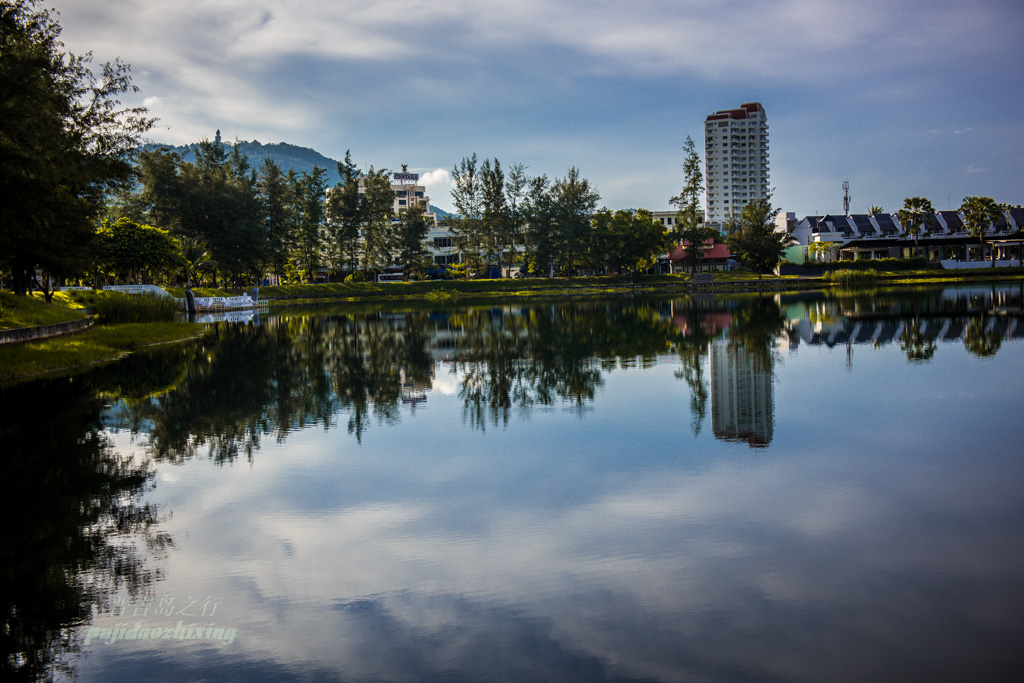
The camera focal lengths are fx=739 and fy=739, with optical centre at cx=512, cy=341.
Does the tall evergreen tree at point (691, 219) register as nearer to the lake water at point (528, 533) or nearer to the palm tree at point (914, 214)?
the palm tree at point (914, 214)

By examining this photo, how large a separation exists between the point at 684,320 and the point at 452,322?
36.3 feet

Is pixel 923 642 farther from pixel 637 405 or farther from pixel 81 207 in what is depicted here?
pixel 81 207

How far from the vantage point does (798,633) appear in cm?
439

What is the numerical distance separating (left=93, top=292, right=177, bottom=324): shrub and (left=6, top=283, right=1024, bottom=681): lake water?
2103 cm

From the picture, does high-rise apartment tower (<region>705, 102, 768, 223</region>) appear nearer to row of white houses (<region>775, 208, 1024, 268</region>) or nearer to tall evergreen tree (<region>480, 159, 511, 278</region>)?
row of white houses (<region>775, 208, 1024, 268</region>)

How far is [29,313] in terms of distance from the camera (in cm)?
2669

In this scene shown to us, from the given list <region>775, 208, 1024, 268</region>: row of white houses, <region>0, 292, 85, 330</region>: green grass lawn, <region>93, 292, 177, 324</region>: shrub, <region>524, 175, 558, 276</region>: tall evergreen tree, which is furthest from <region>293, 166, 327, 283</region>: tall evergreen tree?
<region>775, 208, 1024, 268</region>: row of white houses

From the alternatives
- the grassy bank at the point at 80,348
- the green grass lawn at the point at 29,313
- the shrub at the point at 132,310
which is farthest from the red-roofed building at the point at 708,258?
the green grass lawn at the point at 29,313

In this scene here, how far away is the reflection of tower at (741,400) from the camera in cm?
959

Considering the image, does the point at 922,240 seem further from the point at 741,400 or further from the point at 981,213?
the point at 741,400

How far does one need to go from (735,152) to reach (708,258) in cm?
11149

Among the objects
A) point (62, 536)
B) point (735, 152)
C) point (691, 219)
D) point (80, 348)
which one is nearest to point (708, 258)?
point (691, 219)

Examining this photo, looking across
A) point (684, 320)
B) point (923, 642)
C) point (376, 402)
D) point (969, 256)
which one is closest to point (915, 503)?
point (923, 642)

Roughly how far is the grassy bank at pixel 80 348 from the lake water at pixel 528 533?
5.09 m
